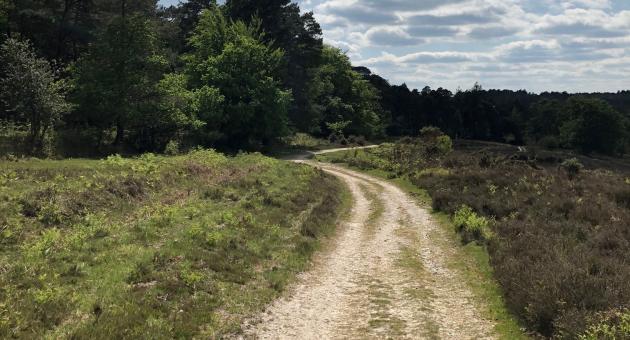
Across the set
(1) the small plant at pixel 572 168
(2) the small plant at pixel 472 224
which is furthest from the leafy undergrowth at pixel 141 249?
(1) the small plant at pixel 572 168

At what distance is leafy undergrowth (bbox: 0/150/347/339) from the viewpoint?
32.6 feet

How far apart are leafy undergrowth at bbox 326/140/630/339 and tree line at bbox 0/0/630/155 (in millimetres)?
22401

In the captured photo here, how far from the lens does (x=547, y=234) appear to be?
1753 centimetres

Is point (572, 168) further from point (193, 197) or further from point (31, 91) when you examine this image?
point (31, 91)

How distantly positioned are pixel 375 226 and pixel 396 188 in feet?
45.6

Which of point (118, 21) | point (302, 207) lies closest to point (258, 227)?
point (302, 207)

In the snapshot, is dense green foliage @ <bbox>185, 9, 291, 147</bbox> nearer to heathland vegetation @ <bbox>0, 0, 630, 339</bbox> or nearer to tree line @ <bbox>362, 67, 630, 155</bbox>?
heathland vegetation @ <bbox>0, 0, 630, 339</bbox>

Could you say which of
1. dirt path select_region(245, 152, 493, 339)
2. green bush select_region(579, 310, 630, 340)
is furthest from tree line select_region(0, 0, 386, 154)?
green bush select_region(579, 310, 630, 340)

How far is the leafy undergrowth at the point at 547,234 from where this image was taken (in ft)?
33.4

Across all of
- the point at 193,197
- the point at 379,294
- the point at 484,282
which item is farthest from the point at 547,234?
the point at 193,197

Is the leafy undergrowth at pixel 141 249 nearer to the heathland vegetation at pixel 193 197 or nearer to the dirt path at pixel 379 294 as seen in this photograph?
the heathland vegetation at pixel 193 197

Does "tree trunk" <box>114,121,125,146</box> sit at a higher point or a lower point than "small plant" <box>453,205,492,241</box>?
higher

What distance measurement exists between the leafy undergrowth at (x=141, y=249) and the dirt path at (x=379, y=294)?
945 millimetres

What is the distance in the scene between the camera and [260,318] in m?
11.4
